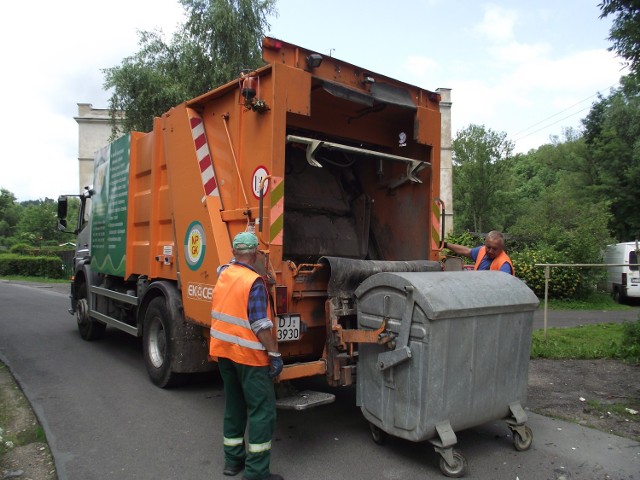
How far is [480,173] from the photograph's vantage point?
96.2 ft

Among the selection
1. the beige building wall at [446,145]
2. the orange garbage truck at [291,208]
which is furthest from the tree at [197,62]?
the beige building wall at [446,145]

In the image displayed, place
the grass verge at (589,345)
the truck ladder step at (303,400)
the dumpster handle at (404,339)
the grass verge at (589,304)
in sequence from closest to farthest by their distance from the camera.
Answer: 1. the dumpster handle at (404,339)
2. the truck ladder step at (303,400)
3. the grass verge at (589,345)
4. the grass verge at (589,304)

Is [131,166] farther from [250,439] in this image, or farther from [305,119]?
[250,439]

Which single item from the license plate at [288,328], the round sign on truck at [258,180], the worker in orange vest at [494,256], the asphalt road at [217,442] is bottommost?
the asphalt road at [217,442]

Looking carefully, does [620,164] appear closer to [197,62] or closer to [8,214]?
[197,62]

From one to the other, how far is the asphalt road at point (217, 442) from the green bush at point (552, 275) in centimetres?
895

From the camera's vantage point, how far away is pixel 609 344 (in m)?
7.10

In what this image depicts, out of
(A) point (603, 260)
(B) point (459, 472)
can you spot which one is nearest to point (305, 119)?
(B) point (459, 472)

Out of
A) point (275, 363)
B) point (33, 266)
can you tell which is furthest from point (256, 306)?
point (33, 266)

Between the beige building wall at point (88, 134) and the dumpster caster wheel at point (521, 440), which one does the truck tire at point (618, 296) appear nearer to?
the dumpster caster wheel at point (521, 440)

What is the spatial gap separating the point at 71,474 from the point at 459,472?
257 centimetres

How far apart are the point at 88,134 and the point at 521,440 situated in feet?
101

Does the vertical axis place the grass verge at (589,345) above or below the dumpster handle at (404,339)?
below

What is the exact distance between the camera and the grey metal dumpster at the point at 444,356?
10.4 ft
